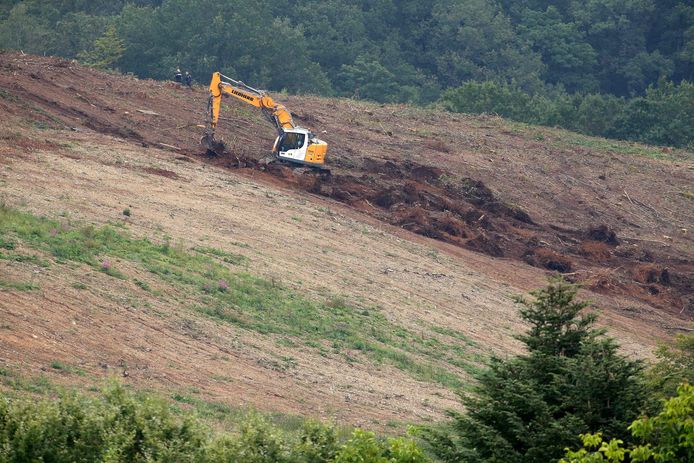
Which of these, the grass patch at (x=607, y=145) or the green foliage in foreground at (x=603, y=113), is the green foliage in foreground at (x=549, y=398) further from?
the green foliage in foreground at (x=603, y=113)

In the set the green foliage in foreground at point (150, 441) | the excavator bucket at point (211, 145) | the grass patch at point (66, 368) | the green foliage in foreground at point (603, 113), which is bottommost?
the grass patch at point (66, 368)

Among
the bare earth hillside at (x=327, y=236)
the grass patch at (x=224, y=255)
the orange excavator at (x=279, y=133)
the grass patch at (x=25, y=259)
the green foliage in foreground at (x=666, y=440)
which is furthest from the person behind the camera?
the orange excavator at (x=279, y=133)

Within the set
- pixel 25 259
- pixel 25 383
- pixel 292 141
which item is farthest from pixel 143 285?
pixel 292 141

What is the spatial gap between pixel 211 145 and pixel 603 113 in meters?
32.6

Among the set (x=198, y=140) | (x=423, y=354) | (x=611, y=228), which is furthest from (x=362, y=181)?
(x=423, y=354)

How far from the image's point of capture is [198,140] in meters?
39.6

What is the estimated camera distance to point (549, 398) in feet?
42.2

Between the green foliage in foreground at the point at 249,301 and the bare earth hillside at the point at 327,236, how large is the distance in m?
0.12

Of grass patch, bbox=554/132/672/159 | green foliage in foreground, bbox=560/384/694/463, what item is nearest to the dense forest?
grass patch, bbox=554/132/672/159

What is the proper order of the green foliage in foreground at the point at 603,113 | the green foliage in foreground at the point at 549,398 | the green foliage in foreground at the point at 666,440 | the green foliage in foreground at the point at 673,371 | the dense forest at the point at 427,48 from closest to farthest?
1. the green foliage in foreground at the point at 666,440
2. the green foliage in foreground at the point at 549,398
3. the green foliage in foreground at the point at 673,371
4. the green foliage in foreground at the point at 603,113
5. the dense forest at the point at 427,48

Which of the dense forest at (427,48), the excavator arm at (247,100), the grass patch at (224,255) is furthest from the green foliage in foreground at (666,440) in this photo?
the dense forest at (427,48)

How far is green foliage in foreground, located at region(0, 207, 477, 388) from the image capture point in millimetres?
23344

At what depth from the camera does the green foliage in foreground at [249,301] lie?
2334 cm

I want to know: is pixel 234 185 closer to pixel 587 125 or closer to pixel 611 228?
pixel 611 228
